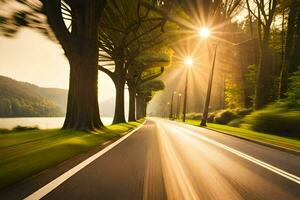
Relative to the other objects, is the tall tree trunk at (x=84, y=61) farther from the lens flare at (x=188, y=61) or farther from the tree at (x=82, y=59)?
the lens flare at (x=188, y=61)

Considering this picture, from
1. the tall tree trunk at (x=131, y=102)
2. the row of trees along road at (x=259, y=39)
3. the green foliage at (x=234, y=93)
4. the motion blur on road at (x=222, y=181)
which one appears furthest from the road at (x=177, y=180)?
the green foliage at (x=234, y=93)

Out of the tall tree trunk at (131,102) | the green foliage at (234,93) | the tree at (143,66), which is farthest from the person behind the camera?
the green foliage at (234,93)

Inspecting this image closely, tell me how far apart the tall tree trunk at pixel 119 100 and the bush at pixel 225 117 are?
13942 millimetres

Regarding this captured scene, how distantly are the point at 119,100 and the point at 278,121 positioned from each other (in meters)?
15.8

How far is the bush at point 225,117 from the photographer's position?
136ft

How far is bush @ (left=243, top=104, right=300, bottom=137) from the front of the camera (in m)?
22.1

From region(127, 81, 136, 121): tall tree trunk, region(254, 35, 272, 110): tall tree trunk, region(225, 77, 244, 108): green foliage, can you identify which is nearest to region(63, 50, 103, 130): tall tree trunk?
region(254, 35, 272, 110): tall tree trunk

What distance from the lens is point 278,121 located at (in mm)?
23516

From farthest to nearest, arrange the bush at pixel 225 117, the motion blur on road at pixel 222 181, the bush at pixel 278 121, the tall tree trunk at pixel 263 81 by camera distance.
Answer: the bush at pixel 225 117 → the tall tree trunk at pixel 263 81 → the bush at pixel 278 121 → the motion blur on road at pixel 222 181

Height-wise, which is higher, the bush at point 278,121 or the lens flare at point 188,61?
the lens flare at point 188,61

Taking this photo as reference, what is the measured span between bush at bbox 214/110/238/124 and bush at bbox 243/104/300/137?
14506 millimetres

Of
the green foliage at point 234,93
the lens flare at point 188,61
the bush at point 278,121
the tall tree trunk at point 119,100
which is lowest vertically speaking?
the bush at point 278,121

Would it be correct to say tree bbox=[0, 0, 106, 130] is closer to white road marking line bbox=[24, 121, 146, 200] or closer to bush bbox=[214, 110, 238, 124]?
white road marking line bbox=[24, 121, 146, 200]

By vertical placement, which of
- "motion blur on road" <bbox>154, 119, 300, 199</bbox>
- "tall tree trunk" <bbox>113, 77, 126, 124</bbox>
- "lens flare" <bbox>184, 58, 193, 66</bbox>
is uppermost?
"lens flare" <bbox>184, 58, 193, 66</bbox>
